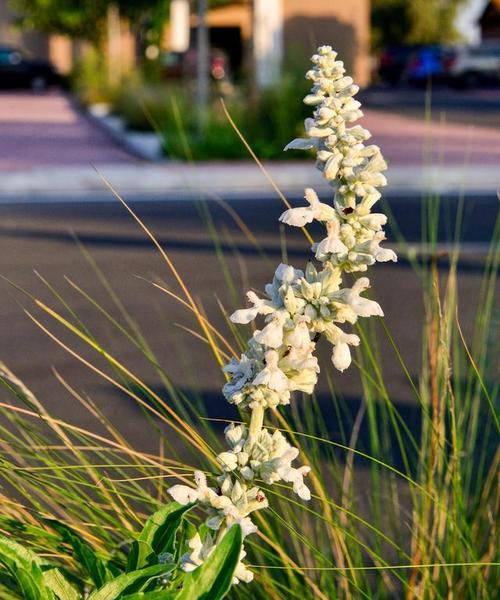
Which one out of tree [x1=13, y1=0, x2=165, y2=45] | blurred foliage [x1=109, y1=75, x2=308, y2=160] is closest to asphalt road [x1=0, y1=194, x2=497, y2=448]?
blurred foliage [x1=109, y1=75, x2=308, y2=160]

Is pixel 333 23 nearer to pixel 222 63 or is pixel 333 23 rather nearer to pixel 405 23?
pixel 222 63

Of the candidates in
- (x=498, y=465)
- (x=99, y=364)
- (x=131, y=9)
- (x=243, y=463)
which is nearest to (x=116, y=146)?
(x=131, y=9)

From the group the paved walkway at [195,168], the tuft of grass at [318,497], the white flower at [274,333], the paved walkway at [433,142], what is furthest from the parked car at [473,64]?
the white flower at [274,333]

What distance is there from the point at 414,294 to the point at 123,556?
21.1 feet

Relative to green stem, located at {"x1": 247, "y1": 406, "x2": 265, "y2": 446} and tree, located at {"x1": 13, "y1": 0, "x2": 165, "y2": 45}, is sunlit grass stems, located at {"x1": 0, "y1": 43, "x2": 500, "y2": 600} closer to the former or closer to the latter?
green stem, located at {"x1": 247, "y1": 406, "x2": 265, "y2": 446}

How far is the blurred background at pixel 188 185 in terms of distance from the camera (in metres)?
6.64

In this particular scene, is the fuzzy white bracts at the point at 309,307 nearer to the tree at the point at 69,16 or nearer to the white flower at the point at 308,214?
the white flower at the point at 308,214

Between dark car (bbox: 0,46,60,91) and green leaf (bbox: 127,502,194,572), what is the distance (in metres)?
44.8

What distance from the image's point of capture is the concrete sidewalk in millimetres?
14469

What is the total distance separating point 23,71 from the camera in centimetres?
4481

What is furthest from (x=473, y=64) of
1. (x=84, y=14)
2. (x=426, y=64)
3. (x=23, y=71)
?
(x=84, y=14)

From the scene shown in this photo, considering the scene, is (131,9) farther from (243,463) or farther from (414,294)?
(243,463)

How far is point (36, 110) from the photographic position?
106ft

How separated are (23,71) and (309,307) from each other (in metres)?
45.0
